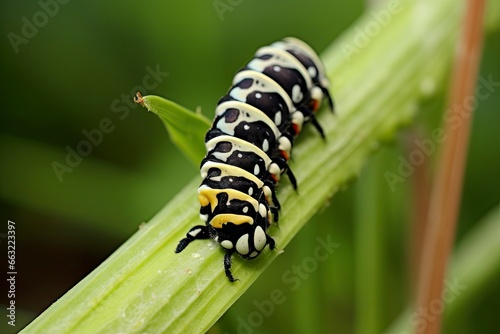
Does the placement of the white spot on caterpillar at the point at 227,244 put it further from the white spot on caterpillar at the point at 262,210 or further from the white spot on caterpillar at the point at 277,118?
the white spot on caterpillar at the point at 277,118

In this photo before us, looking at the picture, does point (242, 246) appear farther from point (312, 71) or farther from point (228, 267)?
point (312, 71)

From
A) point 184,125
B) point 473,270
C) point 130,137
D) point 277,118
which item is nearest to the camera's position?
point 184,125

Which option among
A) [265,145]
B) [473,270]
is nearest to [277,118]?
[265,145]

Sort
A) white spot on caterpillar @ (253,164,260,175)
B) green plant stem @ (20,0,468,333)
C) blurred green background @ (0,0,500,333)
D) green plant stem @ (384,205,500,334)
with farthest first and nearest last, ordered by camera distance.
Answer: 1. blurred green background @ (0,0,500,333)
2. green plant stem @ (384,205,500,334)
3. white spot on caterpillar @ (253,164,260,175)
4. green plant stem @ (20,0,468,333)

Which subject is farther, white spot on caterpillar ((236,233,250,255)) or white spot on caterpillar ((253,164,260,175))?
white spot on caterpillar ((253,164,260,175))

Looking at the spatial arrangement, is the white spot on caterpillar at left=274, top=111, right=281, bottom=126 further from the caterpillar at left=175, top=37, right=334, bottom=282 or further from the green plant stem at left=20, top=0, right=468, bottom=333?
the green plant stem at left=20, top=0, right=468, bottom=333

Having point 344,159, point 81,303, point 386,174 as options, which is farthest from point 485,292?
point 81,303

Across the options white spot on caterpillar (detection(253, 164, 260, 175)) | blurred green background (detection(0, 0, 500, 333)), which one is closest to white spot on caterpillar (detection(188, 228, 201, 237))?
white spot on caterpillar (detection(253, 164, 260, 175))
